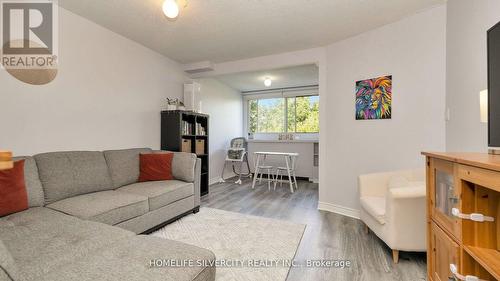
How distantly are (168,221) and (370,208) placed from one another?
6.99 ft

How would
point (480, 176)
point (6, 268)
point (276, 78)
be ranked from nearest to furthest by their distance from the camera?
point (6, 268) → point (480, 176) → point (276, 78)

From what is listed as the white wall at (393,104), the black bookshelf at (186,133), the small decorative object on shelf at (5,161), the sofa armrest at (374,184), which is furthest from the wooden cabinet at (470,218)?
the black bookshelf at (186,133)

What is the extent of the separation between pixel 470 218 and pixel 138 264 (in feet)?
5.02

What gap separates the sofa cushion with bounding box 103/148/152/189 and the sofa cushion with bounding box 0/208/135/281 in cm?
85

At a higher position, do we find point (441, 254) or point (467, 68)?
point (467, 68)

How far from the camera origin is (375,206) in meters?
2.00

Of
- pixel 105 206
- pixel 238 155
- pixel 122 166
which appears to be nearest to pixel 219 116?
pixel 238 155

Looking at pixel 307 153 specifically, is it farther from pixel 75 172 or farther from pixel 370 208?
pixel 75 172

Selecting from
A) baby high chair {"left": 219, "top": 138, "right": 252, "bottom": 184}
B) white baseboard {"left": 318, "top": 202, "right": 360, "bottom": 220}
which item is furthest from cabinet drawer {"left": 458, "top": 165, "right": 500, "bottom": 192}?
baby high chair {"left": 219, "top": 138, "right": 252, "bottom": 184}

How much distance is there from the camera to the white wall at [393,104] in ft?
7.54

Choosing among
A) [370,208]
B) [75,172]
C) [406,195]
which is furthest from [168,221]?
[406,195]

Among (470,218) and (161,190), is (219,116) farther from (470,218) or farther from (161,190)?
(470,218)

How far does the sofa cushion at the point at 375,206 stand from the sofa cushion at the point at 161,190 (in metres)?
2.01

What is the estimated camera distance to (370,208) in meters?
2.02
